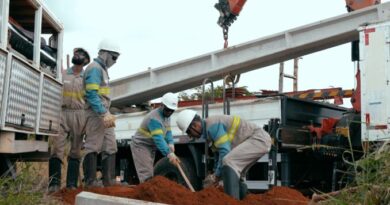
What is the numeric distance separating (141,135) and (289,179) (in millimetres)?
2433

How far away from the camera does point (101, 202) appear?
4.65m

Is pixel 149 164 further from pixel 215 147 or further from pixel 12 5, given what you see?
pixel 12 5

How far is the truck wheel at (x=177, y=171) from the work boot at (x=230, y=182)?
3.28 m

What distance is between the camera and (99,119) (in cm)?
731

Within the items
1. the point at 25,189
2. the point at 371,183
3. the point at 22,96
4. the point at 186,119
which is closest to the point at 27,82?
the point at 22,96

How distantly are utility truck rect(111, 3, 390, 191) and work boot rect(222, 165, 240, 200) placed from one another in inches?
82.7

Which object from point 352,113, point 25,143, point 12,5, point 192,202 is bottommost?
point 192,202

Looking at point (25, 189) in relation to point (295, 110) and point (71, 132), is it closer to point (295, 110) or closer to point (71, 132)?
point (71, 132)

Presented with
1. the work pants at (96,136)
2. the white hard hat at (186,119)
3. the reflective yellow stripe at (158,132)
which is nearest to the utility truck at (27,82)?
the work pants at (96,136)

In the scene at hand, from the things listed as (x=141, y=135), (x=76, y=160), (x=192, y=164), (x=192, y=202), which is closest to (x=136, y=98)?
(x=192, y=164)

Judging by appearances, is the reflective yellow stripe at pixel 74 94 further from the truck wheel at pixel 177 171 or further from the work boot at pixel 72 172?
the truck wheel at pixel 177 171

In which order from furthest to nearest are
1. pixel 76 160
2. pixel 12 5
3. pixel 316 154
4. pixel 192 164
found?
pixel 192 164 → pixel 316 154 → pixel 76 160 → pixel 12 5

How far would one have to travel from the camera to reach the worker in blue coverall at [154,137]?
24.4 feet

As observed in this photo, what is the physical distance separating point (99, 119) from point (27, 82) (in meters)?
1.81
